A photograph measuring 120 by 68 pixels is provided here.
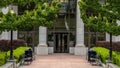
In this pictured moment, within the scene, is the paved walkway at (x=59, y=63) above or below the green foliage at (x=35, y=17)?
below

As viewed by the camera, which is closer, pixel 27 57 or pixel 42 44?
pixel 27 57

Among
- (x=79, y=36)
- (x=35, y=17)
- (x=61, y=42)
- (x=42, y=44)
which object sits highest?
(x=35, y=17)

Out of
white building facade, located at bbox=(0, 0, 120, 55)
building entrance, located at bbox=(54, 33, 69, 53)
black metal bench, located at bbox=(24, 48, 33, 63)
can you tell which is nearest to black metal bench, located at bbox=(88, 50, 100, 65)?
black metal bench, located at bbox=(24, 48, 33, 63)

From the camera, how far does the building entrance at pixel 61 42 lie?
51.2 metres

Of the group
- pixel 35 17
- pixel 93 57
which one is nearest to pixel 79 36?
pixel 93 57

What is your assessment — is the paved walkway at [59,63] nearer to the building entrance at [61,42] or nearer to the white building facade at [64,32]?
the white building facade at [64,32]

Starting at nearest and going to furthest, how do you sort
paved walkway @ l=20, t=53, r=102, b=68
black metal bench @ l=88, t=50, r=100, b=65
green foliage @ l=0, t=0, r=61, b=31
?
1. green foliage @ l=0, t=0, r=61, b=31
2. paved walkway @ l=20, t=53, r=102, b=68
3. black metal bench @ l=88, t=50, r=100, b=65

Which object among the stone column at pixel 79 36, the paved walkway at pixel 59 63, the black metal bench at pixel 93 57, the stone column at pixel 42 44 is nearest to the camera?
the paved walkway at pixel 59 63

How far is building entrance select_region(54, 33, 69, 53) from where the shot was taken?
51.2 m

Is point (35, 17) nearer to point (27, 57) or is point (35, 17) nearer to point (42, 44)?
point (27, 57)

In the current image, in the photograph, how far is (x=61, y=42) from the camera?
52062 mm

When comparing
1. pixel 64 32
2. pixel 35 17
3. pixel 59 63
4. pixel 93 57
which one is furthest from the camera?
pixel 64 32

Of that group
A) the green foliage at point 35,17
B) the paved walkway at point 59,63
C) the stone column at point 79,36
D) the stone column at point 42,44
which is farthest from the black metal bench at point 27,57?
the stone column at point 79,36

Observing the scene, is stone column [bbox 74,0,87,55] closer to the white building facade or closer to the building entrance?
the white building facade
